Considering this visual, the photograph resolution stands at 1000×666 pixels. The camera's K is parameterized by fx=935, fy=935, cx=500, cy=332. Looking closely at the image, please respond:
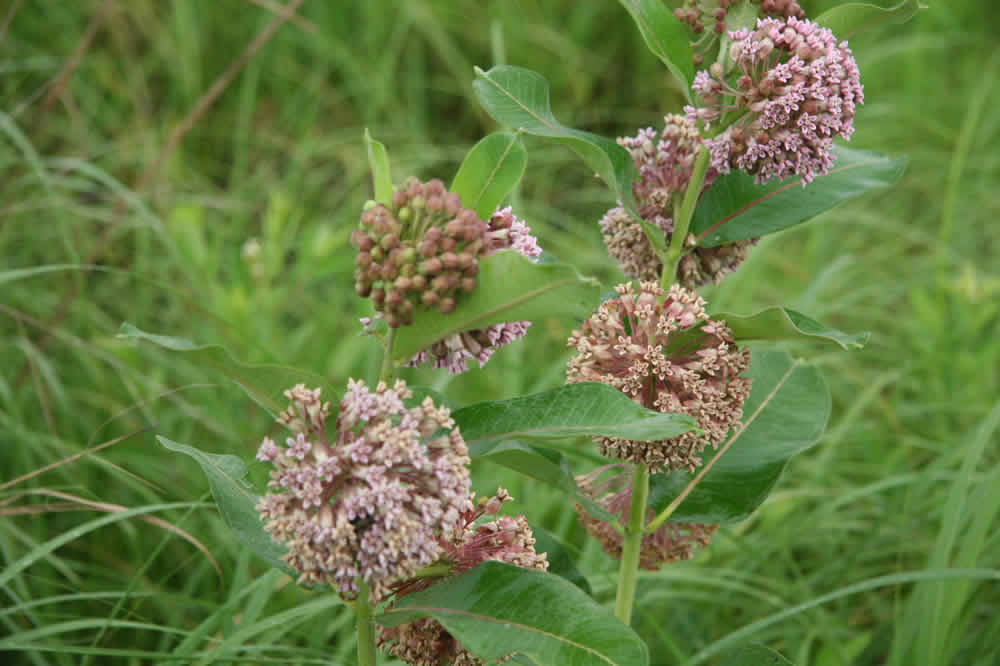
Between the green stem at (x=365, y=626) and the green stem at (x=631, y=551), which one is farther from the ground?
the green stem at (x=365, y=626)

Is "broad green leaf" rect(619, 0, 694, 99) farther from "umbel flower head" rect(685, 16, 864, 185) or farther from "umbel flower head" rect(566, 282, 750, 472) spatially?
"umbel flower head" rect(566, 282, 750, 472)

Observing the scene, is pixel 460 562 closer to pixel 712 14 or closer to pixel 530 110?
pixel 530 110

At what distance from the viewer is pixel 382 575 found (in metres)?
1.05

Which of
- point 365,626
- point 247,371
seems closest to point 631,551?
point 365,626

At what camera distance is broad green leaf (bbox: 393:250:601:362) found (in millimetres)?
1040

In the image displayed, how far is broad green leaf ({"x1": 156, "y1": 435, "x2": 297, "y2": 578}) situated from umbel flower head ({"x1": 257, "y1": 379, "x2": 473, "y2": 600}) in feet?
0.56

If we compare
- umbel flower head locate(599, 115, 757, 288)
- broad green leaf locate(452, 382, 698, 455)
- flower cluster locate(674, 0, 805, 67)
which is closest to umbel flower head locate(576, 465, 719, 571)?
umbel flower head locate(599, 115, 757, 288)

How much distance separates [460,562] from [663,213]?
0.67 m

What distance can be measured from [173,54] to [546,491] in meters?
3.17

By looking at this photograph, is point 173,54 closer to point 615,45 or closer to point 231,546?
point 615,45

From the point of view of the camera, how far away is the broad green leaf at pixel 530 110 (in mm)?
1424

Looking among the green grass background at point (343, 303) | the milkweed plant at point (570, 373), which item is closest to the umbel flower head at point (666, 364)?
the milkweed plant at point (570, 373)

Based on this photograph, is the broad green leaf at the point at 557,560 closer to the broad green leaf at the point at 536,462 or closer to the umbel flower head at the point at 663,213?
the broad green leaf at the point at 536,462

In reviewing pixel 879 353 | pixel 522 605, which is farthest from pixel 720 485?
pixel 879 353
